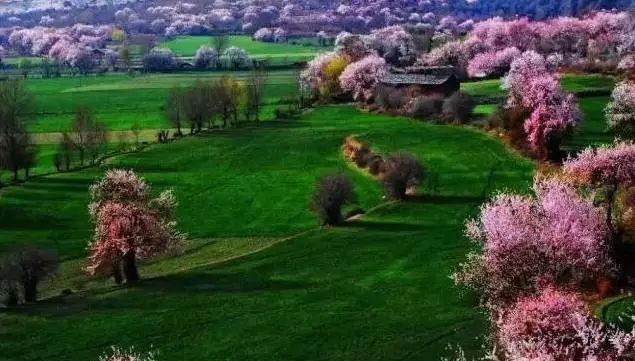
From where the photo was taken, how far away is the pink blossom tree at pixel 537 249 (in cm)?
3438

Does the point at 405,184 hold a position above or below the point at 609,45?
below

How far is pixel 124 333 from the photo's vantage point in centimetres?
3872

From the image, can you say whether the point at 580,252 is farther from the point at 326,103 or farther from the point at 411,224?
the point at 326,103

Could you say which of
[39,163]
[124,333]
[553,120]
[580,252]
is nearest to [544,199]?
[580,252]

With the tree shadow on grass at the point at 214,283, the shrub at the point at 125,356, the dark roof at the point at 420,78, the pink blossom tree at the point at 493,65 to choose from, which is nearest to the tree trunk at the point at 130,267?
the tree shadow on grass at the point at 214,283

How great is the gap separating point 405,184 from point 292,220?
9541 mm

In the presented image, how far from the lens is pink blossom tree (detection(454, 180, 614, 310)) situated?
34.4 m

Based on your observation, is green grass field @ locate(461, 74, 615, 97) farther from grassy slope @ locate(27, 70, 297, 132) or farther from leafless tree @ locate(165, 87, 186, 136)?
leafless tree @ locate(165, 87, 186, 136)

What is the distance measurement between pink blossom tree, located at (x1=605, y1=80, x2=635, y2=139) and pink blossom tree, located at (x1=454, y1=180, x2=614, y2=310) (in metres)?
38.2

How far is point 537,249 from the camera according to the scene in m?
34.6

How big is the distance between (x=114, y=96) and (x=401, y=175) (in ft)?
292

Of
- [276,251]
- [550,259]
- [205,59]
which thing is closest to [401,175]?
[276,251]

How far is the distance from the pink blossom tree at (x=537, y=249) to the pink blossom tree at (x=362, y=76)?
8211 centimetres

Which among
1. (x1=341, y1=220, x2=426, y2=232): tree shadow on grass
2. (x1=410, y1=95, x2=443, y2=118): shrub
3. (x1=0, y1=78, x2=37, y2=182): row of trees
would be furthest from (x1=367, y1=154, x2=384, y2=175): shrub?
(x1=0, y1=78, x2=37, y2=182): row of trees
